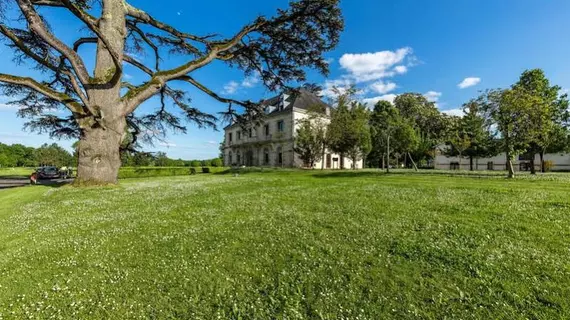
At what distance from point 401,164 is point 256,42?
2310 inches

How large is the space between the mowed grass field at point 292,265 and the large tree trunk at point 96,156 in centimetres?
669

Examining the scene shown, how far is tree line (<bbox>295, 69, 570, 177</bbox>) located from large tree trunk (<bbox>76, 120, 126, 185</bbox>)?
24.0 m

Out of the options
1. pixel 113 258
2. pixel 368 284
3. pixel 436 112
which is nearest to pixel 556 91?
pixel 436 112

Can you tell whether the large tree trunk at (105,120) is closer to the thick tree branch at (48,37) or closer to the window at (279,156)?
the thick tree branch at (48,37)

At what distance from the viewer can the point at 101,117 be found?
12938 millimetres

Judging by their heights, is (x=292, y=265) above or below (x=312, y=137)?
below

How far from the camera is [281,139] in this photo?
4862 centimetres

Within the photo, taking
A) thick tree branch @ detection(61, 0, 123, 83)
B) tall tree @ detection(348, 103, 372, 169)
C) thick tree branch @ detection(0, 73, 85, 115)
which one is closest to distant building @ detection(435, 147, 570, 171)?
tall tree @ detection(348, 103, 372, 169)

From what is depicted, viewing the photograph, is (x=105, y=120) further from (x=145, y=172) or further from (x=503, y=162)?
(x=503, y=162)

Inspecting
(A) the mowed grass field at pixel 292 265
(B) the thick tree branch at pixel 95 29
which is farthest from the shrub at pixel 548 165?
(B) the thick tree branch at pixel 95 29

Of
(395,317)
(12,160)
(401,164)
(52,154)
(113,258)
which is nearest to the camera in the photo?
(395,317)

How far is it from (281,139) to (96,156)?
120ft

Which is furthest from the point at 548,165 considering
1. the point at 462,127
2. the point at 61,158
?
the point at 61,158

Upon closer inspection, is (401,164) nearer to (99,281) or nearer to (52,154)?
(99,281)
